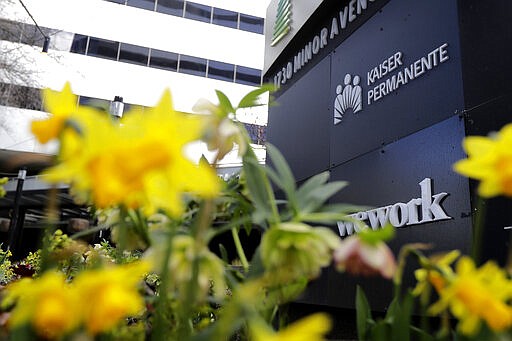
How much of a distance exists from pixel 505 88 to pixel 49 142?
158 centimetres

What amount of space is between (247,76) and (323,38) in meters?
9.33

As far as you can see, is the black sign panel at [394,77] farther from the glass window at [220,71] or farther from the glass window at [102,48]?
the glass window at [102,48]

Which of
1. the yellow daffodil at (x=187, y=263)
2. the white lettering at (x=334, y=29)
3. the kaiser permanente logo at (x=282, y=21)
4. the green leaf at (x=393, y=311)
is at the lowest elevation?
the green leaf at (x=393, y=311)

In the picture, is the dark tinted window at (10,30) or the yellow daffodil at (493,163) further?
the dark tinted window at (10,30)

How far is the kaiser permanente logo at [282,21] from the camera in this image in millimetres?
3477

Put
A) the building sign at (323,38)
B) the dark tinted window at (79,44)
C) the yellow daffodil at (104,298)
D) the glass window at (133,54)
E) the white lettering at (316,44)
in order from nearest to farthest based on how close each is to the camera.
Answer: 1. the yellow daffodil at (104,298)
2. the building sign at (323,38)
3. the white lettering at (316,44)
4. the dark tinted window at (79,44)
5. the glass window at (133,54)

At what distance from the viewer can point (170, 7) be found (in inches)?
462

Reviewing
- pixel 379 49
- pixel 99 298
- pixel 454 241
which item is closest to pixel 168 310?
pixel 99 298

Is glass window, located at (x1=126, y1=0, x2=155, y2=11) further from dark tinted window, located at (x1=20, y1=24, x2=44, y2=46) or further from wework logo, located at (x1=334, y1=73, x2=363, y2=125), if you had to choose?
wework logo, located at (x1=334, y1=73, x2=363, y2=125)

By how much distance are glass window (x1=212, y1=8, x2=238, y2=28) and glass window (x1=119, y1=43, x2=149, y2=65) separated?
97.2 inches

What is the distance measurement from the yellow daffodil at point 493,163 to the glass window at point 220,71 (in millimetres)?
11910

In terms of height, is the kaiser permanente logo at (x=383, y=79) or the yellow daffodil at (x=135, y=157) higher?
the kaiser permanente logo at (x=383, y=79)

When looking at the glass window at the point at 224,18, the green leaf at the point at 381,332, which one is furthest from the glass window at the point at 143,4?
the green leaf at the point at 381,332

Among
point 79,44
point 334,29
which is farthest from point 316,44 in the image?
point 79,44
